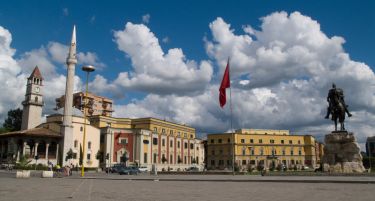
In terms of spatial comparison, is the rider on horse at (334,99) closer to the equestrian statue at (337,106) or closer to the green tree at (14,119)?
the equestrian statue at (337,106)

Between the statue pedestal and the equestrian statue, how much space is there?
4.37ft

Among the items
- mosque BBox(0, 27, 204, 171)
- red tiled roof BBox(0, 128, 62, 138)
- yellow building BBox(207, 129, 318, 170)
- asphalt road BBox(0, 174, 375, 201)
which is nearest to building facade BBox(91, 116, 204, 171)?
mosque BBox(0, 27, 204, 171)

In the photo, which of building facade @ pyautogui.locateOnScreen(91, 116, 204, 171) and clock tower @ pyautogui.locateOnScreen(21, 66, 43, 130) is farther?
clock tower @ pyautogui.locateOnScreen(21, 66, 43, 130)

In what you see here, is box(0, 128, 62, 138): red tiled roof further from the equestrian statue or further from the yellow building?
the equestrian statue

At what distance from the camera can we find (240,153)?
101938 millimetres

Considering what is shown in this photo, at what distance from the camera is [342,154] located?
3156 cm

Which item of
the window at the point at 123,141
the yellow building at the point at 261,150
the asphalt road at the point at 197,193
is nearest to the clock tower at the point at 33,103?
the window at the point at 123,141

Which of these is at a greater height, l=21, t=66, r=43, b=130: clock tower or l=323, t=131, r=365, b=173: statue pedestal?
l=21, t=66, r=43, b=130: clock tower

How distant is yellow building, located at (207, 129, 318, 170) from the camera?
4031 inches

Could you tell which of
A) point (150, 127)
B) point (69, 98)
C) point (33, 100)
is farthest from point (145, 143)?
point (33, 100)

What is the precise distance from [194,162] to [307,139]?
120ft

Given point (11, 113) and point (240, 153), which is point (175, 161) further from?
point (11, 113)

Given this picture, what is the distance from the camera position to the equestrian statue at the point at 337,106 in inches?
1280

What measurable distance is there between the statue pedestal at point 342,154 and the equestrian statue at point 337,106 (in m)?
1.33
